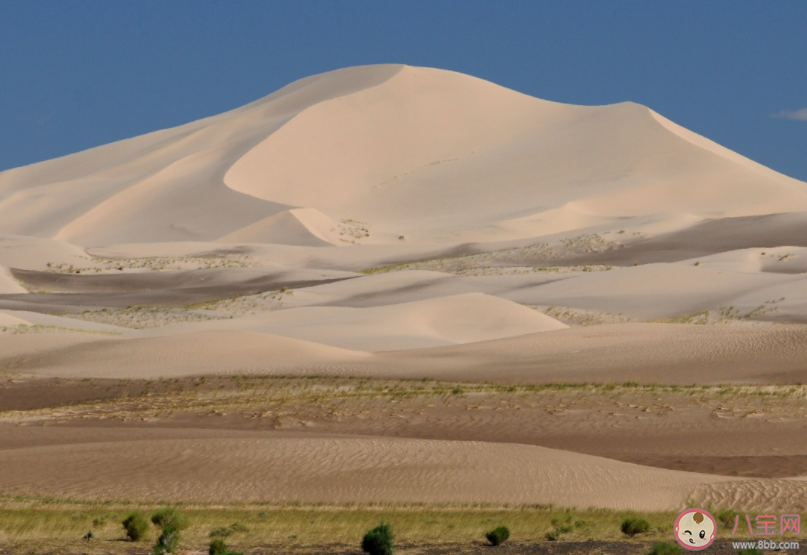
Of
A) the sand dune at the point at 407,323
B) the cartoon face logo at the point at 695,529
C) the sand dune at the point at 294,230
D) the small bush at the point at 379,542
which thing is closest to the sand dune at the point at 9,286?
the sand dune at the point at 407,323

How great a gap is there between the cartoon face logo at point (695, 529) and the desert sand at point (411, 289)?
3.12 meters

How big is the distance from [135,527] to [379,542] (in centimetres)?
245

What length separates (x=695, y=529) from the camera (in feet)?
29.0

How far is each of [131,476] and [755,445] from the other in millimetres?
9252

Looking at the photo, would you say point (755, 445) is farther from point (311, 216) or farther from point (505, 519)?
point (311, 216)

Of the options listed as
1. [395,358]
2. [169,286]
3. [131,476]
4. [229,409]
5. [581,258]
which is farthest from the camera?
[581,258]

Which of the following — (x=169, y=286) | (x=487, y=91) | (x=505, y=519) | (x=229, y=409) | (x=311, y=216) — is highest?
(x=487, y=91)

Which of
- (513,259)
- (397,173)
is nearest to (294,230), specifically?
(397,173)

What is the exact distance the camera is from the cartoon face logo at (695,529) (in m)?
8.38

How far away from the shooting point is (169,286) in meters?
47.2

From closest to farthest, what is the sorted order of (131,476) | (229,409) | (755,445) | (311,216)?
1. (131,476)
2. (755,445)
3. (229,409)
4. (311,216)

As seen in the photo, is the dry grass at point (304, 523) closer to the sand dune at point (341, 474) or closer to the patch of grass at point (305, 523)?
the patch of grass at point (305, 523)

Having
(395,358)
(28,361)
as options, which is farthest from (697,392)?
(28,361)

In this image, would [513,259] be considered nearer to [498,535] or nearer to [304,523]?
[304,523]
